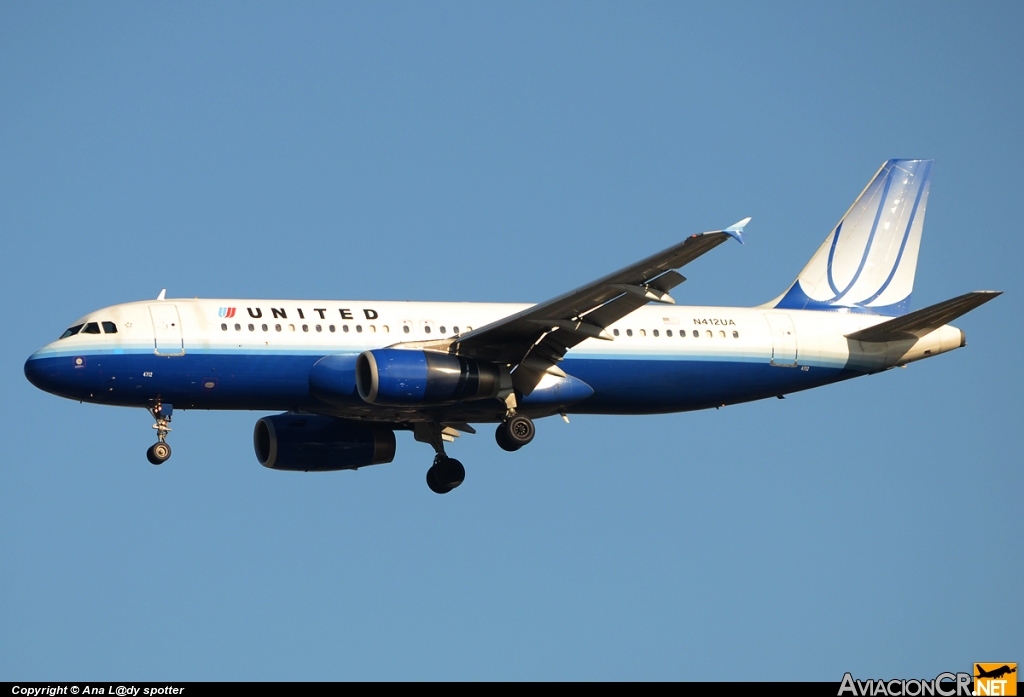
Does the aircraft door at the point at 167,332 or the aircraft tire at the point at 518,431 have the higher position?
the aircraft door at the point at 167,332

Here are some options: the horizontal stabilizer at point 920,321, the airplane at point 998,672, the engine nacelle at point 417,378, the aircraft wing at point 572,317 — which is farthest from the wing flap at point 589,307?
the airplane at point 998,672

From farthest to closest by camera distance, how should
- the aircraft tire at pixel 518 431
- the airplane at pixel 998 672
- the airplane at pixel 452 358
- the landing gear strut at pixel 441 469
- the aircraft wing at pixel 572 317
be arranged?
1. the landing gear strut at pixel 441 469
2. the aircraft tire at pixel 518 431
3. the airplane at pixel 452 358
4. the aircraft wing at pixel 572 317
5. the airplane at pixel 998 672

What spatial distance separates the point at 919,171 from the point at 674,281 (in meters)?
17.6

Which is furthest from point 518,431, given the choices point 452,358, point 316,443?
point 316,443

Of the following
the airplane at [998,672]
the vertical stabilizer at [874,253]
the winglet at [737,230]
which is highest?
the vertical stabilizer at [874,253]

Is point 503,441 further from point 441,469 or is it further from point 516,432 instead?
point 441,469

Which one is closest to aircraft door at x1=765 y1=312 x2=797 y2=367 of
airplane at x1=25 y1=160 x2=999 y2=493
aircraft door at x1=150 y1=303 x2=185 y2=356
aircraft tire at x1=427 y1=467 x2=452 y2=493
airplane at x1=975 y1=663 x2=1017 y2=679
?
airplane at x1=25 y1=160 x2=999 y2=493

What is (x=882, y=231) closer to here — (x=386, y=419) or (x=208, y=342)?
(x=386, y=419)

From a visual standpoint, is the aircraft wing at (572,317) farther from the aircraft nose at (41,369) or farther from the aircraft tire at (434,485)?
the aircraft nose at (41,369)

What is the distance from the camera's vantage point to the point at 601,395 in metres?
49.2

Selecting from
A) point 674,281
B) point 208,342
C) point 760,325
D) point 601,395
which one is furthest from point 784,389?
point 208,342

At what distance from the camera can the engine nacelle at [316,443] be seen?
5103 cm

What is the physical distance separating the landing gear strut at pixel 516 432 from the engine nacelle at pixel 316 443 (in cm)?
545

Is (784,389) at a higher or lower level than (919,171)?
lower
